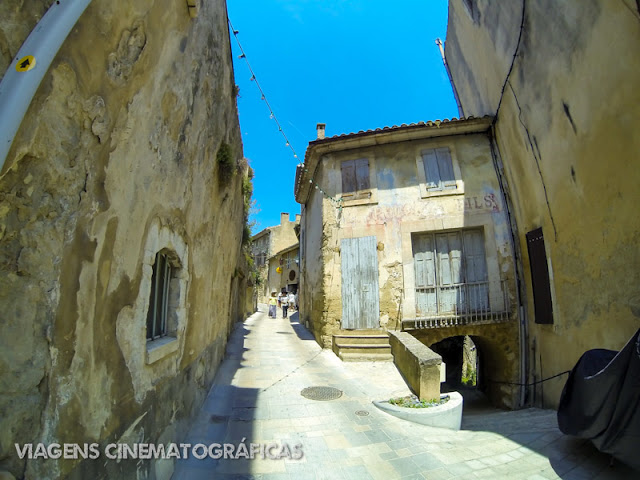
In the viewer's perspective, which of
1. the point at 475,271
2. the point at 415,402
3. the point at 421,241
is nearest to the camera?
the point at 415,402

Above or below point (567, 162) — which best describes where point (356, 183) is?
above

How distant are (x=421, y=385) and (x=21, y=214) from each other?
588 cm

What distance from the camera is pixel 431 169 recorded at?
33.1ft

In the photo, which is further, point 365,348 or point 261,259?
point 261,259

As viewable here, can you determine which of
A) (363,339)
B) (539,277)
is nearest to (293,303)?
(363,339)

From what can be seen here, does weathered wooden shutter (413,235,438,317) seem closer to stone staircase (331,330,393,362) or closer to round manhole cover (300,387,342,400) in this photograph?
stone staircase (331,330,393,362)

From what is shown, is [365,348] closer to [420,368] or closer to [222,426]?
[420,368]

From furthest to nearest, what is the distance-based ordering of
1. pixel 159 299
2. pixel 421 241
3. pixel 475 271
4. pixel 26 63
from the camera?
1. pixel 421 241
2. pixel 475 271
3. pixel 159 299
4. pixel 26 63

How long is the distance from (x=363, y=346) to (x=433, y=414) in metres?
3.80

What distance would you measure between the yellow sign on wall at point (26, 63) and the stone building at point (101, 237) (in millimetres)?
31

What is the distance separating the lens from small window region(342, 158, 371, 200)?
10.1 metres

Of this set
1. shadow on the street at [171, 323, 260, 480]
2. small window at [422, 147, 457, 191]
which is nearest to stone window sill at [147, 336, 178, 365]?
shadow on the street at [171, 323, 260, 480]

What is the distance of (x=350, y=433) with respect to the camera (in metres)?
4.59

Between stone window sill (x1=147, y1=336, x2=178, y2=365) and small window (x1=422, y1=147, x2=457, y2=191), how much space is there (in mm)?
8388
